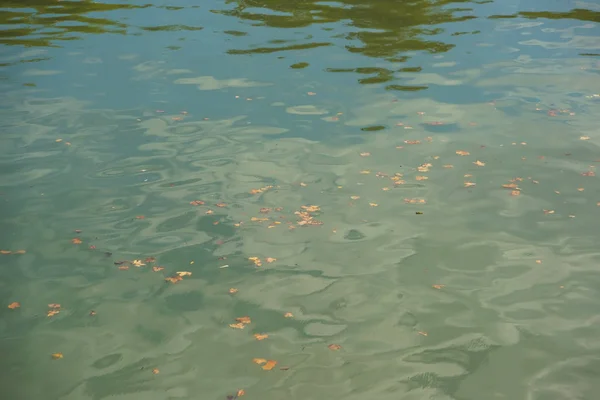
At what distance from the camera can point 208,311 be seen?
679 cm

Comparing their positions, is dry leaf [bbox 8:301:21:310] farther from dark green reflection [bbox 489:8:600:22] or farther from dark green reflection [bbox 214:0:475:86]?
dark green reflection [bbox 489:8:600:22]

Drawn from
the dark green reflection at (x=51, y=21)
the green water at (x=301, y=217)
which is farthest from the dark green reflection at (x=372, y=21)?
the dark green reflection at (x=51, y=21)

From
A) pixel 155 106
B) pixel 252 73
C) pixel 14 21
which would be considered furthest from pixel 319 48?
pixel 14 21

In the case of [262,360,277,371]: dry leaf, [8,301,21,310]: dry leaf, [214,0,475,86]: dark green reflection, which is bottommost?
[262,360,277,371]: dry leaf

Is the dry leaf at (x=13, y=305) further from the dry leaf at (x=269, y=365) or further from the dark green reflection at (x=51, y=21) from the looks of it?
the dark green reflection at (x=51, y=21)

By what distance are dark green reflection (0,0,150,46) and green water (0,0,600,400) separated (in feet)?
1.97

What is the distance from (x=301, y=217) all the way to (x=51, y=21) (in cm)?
1107

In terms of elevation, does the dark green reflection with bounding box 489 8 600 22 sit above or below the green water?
above

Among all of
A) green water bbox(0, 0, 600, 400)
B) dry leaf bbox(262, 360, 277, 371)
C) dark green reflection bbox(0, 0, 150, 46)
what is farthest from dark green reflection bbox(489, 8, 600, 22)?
dry leaf bbox(262, 360, 277, 371)

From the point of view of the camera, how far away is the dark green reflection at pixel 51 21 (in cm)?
1555

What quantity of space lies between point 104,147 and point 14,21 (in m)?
8.34

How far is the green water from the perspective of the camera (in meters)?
6.14

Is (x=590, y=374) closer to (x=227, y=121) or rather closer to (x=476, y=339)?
(x=476, y=339)

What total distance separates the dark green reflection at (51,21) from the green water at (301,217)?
0.60m
